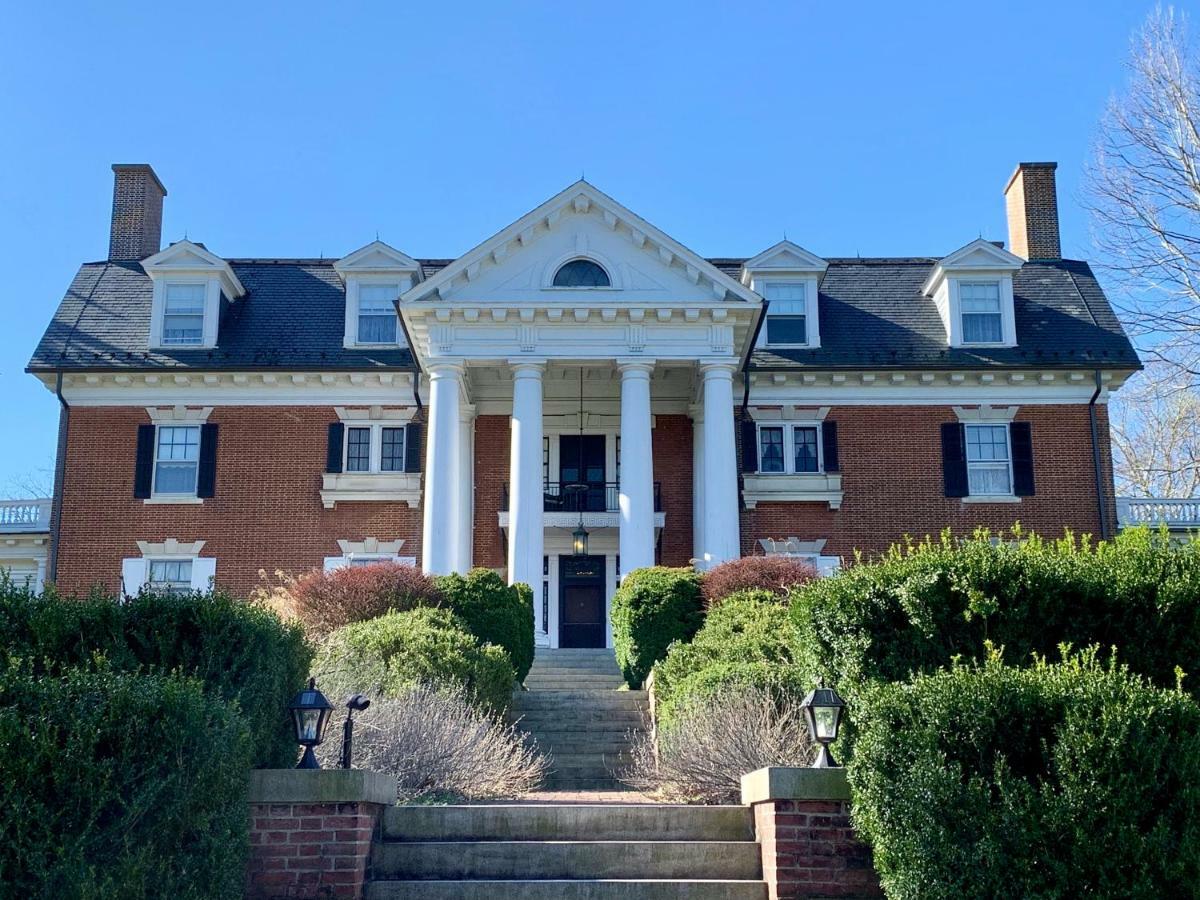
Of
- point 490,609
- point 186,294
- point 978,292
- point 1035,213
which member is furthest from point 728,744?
point 1035,213

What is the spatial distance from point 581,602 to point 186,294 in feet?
36.5

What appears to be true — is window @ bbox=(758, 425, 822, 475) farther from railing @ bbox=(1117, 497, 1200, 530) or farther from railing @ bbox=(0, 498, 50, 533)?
railing @ bbox=(0, 498, 50, 533)

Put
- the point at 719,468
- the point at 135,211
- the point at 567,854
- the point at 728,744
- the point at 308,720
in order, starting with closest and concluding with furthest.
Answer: the point at 308,720
the point at 567,854
the point at 728,744
the point at 719,468
the point at 135,211

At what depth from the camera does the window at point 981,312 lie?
29.2 metres

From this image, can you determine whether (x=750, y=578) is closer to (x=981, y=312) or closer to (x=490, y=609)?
(x=490, y=609)

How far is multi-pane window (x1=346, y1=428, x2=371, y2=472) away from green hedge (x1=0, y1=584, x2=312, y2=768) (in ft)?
59.4

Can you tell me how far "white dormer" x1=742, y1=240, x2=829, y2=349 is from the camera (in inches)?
1148

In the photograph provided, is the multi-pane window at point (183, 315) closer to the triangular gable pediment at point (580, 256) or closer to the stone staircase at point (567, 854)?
the triangular gable pediment at point (580, 256)

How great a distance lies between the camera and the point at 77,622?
30.2ft

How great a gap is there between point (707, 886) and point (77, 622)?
186 inches

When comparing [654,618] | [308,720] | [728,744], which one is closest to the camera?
[308,720]

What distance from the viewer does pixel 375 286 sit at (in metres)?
29.5

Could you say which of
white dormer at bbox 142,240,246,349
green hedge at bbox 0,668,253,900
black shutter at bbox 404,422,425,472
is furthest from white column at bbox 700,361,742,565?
green hedge at bbox 0,668,253,900

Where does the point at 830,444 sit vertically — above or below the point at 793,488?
above
